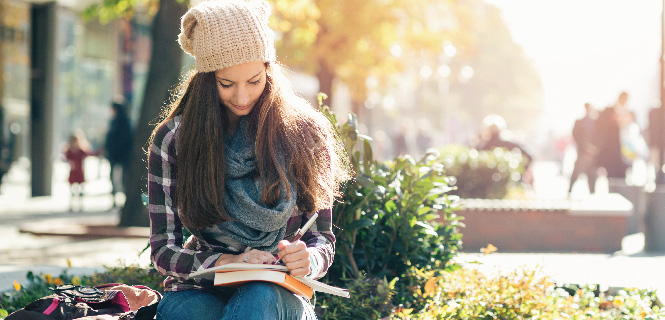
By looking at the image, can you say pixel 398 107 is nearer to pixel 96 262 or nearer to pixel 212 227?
pixel 96 262

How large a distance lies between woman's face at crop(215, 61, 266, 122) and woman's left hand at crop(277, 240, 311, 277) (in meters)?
0.55

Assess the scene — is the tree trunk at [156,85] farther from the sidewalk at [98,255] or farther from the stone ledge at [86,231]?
the sidewalk at [98,255]

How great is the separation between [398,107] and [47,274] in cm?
5753

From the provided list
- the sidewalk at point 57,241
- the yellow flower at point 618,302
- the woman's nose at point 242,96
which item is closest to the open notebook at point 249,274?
the woman's nose at point 242,96

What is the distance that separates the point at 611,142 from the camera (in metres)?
13.3

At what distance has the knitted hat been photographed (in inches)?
113

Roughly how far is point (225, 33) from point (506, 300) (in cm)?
201

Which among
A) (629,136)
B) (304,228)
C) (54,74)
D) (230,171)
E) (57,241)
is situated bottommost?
(57,241)

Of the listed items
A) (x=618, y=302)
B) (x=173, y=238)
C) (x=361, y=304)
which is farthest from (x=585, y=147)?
(x=173, y=238)

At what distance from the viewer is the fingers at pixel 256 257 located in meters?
2.74

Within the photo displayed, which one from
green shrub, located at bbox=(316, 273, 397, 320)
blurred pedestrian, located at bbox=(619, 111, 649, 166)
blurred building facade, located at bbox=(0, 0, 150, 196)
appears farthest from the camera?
blurred building facade, located at bbox=(0, 0, 150, 196)

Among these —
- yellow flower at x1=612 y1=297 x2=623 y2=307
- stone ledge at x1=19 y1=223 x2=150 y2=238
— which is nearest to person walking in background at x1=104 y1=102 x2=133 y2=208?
stone ledge at x1=19 y1=223 x2=150 y2=238

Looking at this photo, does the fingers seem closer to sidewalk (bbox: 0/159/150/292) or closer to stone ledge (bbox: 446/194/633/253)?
sidewalk (bbox: 0/159/150/292)

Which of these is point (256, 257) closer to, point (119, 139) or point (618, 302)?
point (618, 302)
